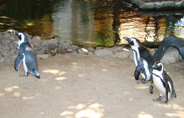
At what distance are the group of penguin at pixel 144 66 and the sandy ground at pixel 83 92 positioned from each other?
17cm

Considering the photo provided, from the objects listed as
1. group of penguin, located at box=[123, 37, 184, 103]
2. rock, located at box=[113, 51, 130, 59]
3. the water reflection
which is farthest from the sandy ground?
the water reflection

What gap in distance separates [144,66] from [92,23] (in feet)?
17.9

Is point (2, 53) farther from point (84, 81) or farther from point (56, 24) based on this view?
point (56, 24)

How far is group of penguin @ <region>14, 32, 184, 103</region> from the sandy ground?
17 centimetres

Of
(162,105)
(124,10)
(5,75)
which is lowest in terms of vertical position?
(162,105)

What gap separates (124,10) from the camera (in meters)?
12.0

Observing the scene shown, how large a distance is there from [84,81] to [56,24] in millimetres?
5314

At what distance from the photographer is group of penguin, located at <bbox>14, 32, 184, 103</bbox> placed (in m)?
3.65

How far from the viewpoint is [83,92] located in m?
4.12

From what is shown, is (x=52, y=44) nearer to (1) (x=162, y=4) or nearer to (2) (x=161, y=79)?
(2) (x=161, y=79)

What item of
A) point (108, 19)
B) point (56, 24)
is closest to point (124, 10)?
point (108, 19)

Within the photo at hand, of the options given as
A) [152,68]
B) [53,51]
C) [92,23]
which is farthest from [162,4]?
[152,68]

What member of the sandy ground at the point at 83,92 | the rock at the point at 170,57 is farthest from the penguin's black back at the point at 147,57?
the rock at the point at 170,57

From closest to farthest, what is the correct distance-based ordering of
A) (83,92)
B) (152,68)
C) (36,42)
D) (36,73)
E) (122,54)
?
(152,68) → (83,92) → (36,73) → (122,54) → (36,42)
